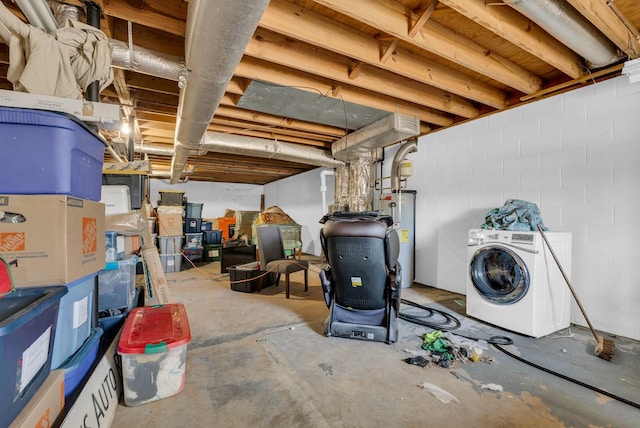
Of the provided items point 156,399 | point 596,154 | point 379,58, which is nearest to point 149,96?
point 379,58

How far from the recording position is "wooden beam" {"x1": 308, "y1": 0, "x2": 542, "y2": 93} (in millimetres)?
1801

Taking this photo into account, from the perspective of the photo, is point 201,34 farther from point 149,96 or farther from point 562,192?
point 562,192

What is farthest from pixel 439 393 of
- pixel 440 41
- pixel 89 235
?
pixel 440 41

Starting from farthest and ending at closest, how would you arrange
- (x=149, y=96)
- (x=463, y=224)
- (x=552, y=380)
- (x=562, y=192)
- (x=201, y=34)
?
1. (x=463, y=224)
2. (x=149, y=96)
3. (x=562, y=192)
4. (x=552, y=380)
5. (x=201, y=34)

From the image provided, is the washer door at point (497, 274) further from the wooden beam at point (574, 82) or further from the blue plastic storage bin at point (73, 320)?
the blue plastic storage bin at point (73, 320)

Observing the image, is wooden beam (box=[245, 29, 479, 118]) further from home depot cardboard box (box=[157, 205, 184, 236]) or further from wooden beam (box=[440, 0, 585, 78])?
home depot cardboard box (box=[157, 205, 184, 236])

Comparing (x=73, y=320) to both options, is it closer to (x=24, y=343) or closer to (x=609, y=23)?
Answer: (x=24, y=343)

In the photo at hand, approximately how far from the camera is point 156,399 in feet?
5.08

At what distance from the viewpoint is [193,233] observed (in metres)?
6.04

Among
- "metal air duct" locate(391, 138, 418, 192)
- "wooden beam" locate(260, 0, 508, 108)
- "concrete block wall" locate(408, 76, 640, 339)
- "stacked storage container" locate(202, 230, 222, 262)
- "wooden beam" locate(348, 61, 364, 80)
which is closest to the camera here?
"wooden beam" locate(260, 0, 508, 108)

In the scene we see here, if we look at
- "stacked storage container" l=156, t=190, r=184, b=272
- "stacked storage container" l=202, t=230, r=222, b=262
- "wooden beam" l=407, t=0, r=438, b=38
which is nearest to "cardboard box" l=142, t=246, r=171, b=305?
"stacked storage container" l=156, t=190, r=184, b=272

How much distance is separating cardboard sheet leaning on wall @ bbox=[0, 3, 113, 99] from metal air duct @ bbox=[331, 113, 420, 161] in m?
2.75

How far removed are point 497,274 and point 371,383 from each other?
Answer: 6.03ft

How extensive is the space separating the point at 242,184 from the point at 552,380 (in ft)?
30.6
